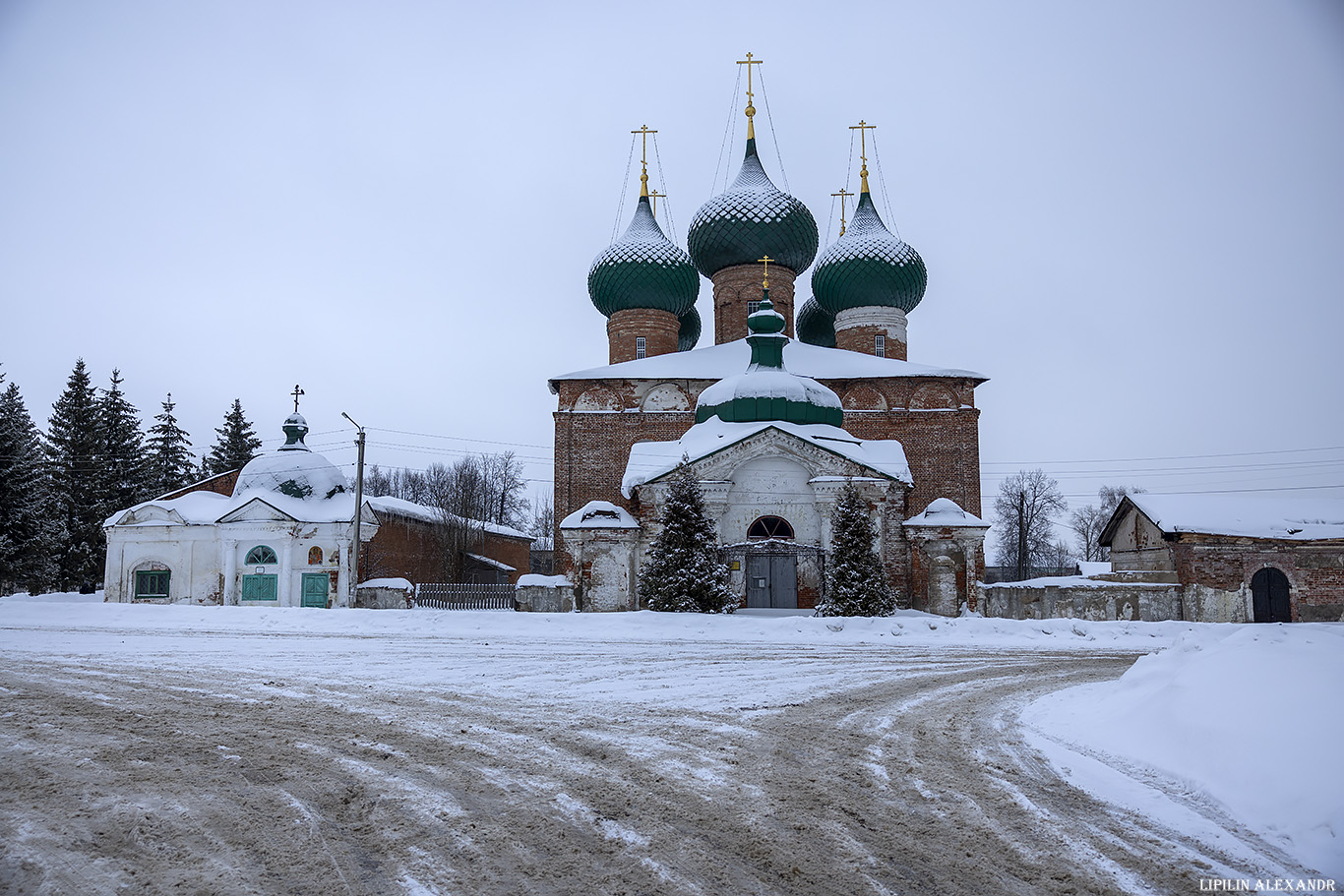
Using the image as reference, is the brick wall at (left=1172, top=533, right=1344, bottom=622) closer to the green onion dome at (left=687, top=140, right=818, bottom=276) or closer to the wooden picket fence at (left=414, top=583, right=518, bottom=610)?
the green onion dome at (left=687, top=140, right=818, bottom=276)

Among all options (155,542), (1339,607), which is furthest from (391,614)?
(1339,607)

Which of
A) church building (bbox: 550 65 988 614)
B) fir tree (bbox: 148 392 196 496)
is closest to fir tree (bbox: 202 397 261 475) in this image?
fir tree (bbox: 148 392 196 496)

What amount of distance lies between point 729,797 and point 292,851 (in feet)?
7.14

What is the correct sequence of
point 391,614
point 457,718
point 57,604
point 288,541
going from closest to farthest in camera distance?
1. point 457,718
2. point 391,614
3. point 57,604
4. point 288,541

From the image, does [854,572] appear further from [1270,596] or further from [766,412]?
[1270,596]

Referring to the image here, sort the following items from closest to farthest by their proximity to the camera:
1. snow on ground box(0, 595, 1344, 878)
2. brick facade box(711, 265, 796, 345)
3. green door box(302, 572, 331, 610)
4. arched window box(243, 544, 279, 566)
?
snow on ground box(0, 595, 1344, 878)
green door box(302, 572, 331, 610)
arched window box(243, 544, 279, 566)
brick facade box(711, 265, 796, 345)

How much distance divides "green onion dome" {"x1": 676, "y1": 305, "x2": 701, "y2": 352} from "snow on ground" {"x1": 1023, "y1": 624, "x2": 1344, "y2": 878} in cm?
2877

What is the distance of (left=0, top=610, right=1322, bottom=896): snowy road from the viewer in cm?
394

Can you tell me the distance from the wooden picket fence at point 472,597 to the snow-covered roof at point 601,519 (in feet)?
10.7

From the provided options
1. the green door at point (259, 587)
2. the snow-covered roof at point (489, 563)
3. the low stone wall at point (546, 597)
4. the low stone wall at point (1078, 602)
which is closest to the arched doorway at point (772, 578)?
the low stone wall at point (546, 597)

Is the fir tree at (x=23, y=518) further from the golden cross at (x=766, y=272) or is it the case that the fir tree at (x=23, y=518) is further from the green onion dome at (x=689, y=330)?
the golden cross at (x=766, y=272)

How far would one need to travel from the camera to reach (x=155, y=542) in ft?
94.4

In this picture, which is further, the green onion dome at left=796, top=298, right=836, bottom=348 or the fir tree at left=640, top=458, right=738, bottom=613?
the green onion dome at left=796, top=298, right=836, bottom=348

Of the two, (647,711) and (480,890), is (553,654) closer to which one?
(647,711)
